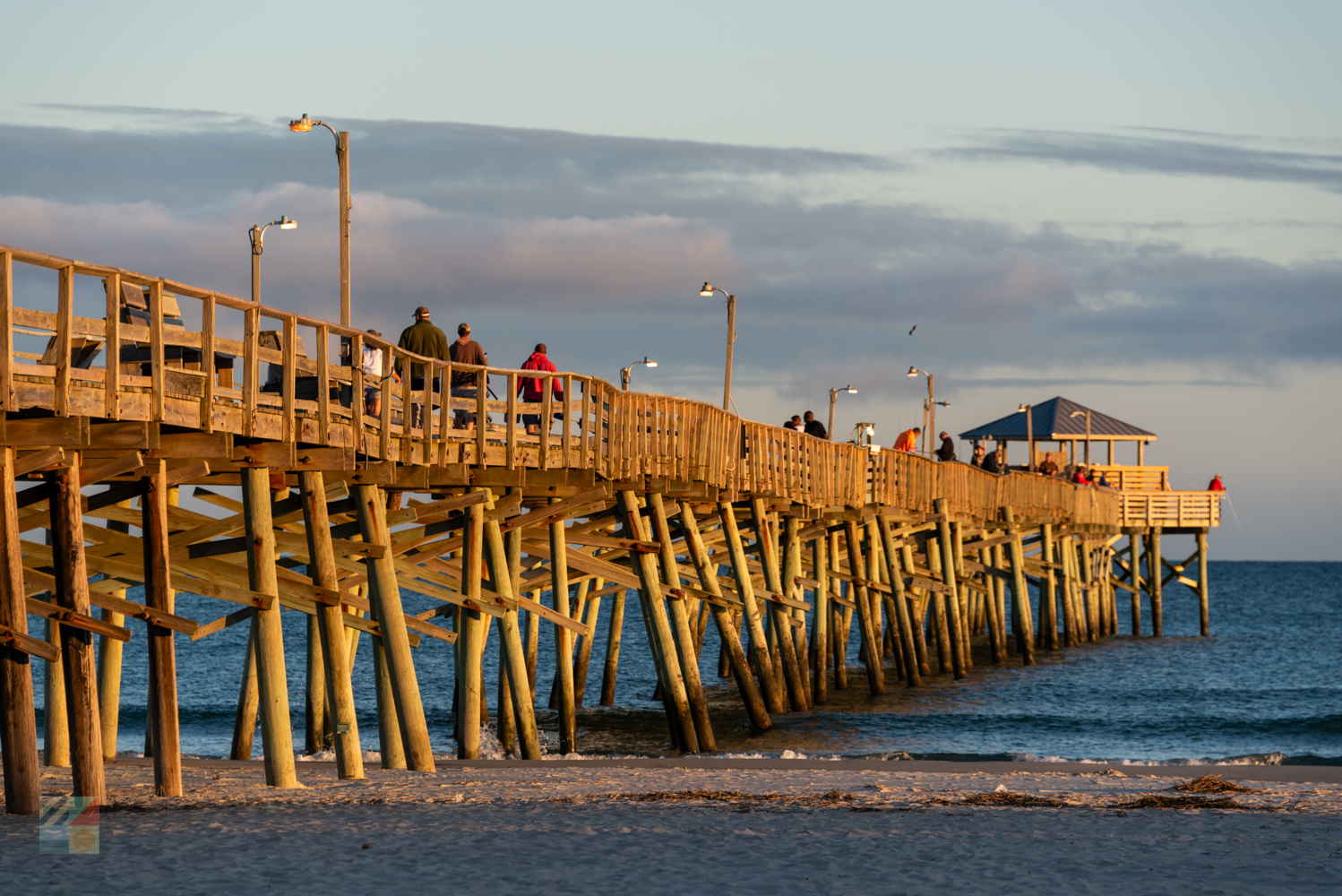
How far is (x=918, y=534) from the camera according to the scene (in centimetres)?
3281

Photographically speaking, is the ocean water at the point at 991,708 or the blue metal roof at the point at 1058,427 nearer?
the ocean water at the point at 991,708

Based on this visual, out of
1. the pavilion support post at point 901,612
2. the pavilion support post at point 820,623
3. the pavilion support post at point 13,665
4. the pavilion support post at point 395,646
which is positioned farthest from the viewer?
the pavilion support post at point 901,612

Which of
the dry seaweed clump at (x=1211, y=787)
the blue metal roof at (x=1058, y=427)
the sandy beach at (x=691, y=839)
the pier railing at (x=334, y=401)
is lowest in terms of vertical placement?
the dry seaweed clump at (x=1211, y=787)

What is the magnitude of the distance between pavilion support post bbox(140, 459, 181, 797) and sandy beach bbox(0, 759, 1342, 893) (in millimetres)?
290

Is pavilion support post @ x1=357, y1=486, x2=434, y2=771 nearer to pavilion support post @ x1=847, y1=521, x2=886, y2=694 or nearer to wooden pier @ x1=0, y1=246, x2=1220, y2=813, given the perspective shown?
wooden pier @ x1=0, y1=246, x2=1220, y2=813

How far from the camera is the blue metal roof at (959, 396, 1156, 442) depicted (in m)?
50.1

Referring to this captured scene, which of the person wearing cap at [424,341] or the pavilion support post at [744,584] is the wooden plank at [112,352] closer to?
the person wearing cap at [424,341]

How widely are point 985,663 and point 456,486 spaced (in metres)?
23.5

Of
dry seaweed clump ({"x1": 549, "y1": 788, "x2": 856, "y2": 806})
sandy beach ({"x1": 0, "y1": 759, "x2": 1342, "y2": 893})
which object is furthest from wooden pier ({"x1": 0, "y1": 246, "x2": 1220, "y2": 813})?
dry seaweed clump ({"x1": 549, "y1": 788, "x2": 856, "y2": 806})

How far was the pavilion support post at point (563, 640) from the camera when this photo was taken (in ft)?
60.5

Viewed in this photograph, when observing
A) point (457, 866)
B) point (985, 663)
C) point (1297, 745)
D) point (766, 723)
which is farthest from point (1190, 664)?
point (457, 866)

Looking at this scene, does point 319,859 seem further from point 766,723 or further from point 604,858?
point 766,723

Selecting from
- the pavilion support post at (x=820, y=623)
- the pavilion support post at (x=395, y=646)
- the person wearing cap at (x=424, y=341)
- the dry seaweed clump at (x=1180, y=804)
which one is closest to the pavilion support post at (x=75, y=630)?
the pavilion support post at (x=395, y=646)

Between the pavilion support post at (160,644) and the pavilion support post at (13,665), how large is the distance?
121cm
